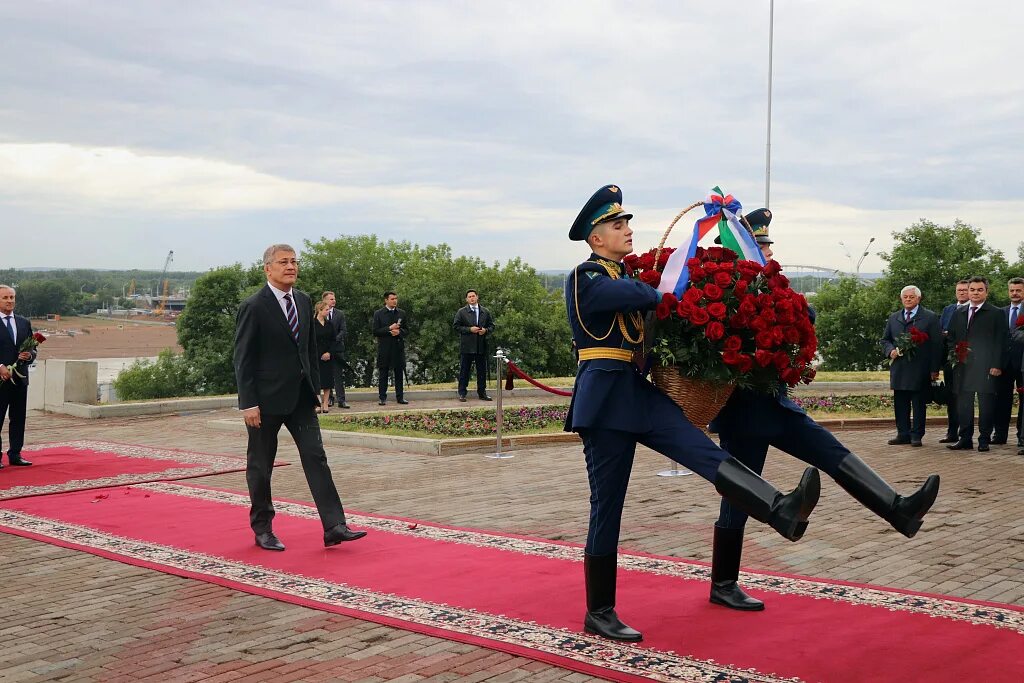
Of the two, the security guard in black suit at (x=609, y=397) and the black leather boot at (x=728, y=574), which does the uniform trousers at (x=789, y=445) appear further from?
the security guard in black suit at (x=609, y=397)

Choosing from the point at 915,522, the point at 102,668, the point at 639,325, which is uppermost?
the point at 639,325

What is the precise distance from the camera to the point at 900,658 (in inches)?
202

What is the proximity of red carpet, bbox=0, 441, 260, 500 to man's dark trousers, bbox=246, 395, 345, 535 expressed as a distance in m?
3.57

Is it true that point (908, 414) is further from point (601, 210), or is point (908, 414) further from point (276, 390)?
point (601, 210)

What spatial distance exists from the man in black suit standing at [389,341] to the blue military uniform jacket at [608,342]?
1500 centimetres

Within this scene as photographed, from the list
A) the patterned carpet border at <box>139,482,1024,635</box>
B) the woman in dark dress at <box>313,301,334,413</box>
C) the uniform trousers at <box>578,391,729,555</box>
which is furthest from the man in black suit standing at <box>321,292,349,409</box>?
the uniform trousers at <box>578,391,729,555</box>

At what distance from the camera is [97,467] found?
12484 mm

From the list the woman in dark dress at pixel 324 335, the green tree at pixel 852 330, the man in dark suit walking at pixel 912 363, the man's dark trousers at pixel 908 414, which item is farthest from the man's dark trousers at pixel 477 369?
the green tree at pixel 852 330

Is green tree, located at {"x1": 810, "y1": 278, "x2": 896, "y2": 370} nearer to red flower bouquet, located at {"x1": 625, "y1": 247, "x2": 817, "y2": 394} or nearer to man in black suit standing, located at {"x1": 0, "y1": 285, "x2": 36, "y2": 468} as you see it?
man in black suit standing, located at {"x1": 0, "y1": 285, "x2": 36, "y2": 468}

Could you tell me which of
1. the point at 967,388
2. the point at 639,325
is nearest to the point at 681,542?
the point at 639,325

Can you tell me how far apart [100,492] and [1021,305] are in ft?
36.2

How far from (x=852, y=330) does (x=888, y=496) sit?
202 feet

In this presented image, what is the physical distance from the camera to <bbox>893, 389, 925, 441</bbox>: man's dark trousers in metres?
14.4

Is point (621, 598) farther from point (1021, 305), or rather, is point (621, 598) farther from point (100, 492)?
point (1021, 305)
